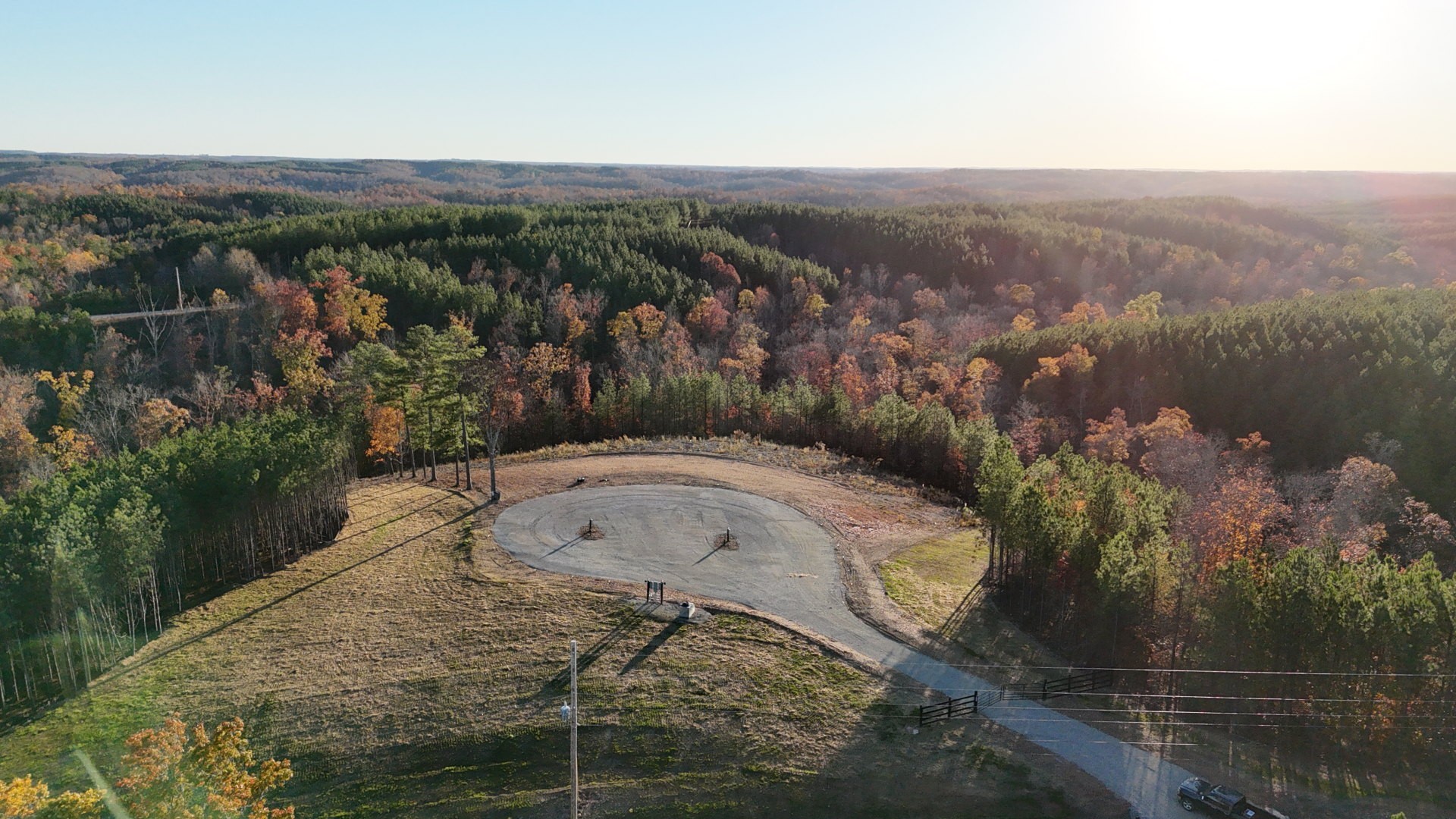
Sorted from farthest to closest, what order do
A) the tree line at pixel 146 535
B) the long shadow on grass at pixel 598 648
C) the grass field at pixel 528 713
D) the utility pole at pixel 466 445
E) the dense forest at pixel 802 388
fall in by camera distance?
the utility pole at pixel 466 445 → the dense forest at pixel 802 388 → the long shadow on grass at pixel 598 648 → the tree line at pixel 146 535 → the grass field at pixel 528 713

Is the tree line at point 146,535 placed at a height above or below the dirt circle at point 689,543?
above

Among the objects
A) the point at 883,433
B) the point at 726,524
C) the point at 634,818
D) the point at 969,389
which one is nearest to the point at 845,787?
the point at 634,818

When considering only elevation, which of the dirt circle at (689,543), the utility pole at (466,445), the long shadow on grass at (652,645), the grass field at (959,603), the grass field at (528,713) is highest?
the utility pole at (466,445)

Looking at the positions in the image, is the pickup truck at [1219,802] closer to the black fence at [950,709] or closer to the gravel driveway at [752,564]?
the gravel driveway at [752,564]

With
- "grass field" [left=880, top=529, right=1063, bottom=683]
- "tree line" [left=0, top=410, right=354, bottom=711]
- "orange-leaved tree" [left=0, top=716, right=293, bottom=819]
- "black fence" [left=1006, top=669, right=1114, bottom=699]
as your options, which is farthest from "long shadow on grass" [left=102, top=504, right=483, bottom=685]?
"black fence" [left=1006, top=669, right=1114, bottom=699]

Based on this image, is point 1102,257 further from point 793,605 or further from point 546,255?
point 793,605

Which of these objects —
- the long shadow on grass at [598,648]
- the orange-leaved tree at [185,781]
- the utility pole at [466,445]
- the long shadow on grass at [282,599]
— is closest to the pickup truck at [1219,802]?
the long shadow on grass at [598,648]

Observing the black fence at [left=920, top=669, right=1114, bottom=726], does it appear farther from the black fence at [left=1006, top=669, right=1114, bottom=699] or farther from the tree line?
the tree line
